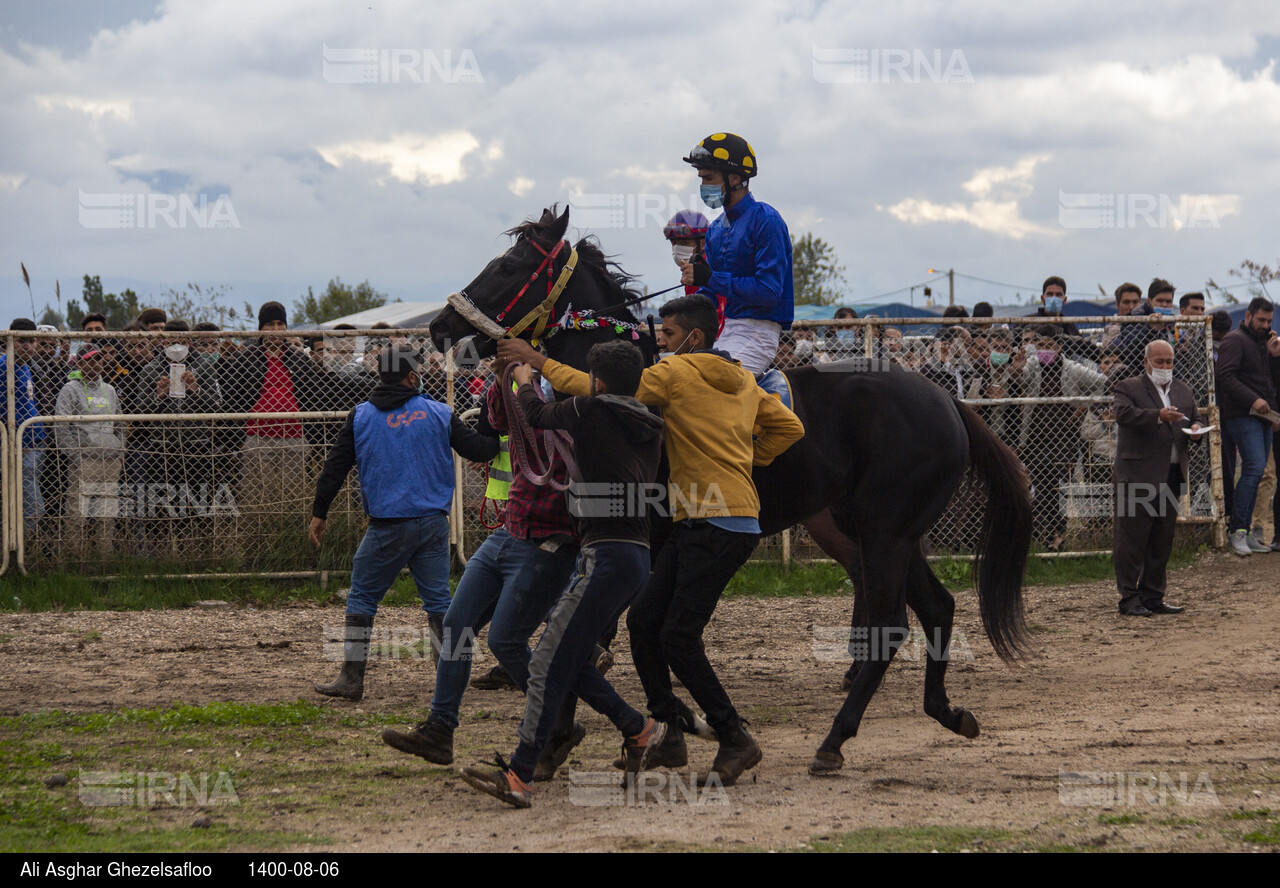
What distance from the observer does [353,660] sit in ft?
21.0

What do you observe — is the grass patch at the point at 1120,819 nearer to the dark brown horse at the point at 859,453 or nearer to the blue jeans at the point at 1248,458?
the dark brown horse at the point at 859,453

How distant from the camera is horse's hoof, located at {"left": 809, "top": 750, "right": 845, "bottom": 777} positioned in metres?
4.90

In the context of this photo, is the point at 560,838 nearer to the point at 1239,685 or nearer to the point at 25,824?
the point at 25,824

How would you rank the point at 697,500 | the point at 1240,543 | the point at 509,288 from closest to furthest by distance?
1. the point at 697,500
2. the point at 509,288
3. the point at 1240,543

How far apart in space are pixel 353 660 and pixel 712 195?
10.4 feet

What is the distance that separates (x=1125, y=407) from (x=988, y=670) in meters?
2.94

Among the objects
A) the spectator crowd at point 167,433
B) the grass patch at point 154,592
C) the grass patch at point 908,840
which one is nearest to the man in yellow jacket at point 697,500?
the grass patch at point 908,840

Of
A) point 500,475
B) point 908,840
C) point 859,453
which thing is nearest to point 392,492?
point 500,475

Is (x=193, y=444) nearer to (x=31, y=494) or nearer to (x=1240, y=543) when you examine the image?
(x=31, y=494)

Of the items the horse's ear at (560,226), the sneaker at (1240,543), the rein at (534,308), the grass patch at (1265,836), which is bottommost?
the grass patch at (1265,836)

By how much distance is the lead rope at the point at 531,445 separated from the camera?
15.5 ft

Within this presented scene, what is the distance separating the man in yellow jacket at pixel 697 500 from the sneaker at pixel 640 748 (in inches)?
3.2

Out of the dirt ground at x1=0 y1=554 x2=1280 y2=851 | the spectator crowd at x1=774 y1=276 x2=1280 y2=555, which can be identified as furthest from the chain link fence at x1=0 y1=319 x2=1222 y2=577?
the dirt ground at x1=0 y1=554 x2=1280 y2=851

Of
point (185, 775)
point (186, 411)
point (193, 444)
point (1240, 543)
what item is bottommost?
point (185, 775)
